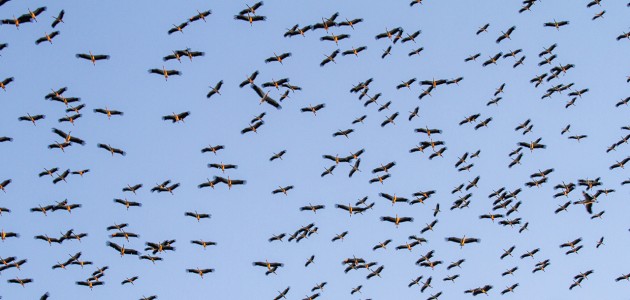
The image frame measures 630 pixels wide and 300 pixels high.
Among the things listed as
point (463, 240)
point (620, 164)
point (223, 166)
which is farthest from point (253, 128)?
point (620, 164)

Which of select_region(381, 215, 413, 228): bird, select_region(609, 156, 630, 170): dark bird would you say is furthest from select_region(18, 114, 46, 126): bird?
select_region(609, 156, 630, 170): dark bird

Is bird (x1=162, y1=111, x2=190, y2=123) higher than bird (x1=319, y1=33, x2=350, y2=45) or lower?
lower

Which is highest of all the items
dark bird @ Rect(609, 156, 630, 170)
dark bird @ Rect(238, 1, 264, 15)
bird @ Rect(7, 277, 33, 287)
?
dark bird @ Rect(238, 1, 264, 15)

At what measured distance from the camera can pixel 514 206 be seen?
2485 inches

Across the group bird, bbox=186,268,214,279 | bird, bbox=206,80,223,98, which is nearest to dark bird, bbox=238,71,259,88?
bird, bbox=206,80,223,98

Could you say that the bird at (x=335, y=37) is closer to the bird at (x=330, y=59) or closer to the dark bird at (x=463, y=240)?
the bird at (x=330, y=59)

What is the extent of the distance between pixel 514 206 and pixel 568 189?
506cm

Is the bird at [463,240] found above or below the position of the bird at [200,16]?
below

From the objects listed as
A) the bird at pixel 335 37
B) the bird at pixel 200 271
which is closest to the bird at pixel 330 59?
the bird at pixel 335 37

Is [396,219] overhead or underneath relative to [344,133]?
underneath

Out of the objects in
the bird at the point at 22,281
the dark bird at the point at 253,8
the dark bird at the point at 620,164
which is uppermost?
the dark bird at the point at 253,8

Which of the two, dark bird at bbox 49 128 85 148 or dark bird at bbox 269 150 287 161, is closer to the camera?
dark bird at bbox 49 128 85 148

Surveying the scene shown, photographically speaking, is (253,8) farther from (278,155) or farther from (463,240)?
(463,240)

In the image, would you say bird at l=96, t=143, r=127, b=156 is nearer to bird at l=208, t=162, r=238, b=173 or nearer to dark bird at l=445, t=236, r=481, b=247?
bird at l=208, t=162, r=238, b=173
